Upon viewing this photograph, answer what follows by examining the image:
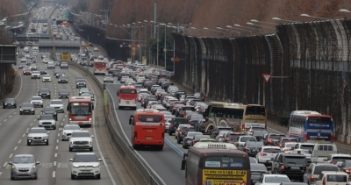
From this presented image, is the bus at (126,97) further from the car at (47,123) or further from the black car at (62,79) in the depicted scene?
the black car at (62,79)

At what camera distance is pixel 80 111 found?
4067 inches

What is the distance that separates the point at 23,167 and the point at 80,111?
42.2 meters

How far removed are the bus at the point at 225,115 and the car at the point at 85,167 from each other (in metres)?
33.7

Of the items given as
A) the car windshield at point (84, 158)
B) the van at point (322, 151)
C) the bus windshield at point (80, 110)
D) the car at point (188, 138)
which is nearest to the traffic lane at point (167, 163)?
the car at point (188, 138)

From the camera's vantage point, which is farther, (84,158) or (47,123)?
(47,123)

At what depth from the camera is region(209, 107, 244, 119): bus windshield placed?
9650cm

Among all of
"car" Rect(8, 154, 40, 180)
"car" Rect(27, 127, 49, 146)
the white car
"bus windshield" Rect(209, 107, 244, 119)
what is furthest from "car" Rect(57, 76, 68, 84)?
"car" Rect(8, 154, 40, 180)

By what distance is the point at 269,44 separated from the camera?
119 metres

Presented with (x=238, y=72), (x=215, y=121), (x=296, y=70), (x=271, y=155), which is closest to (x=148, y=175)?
(x=271, y=155)

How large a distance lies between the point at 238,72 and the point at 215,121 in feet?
140

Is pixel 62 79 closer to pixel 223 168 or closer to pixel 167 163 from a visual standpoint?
pixel 167 163

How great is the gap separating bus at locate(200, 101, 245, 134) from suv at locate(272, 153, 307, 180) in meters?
36.2

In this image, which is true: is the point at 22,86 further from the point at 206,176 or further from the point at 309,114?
the point at 206,176

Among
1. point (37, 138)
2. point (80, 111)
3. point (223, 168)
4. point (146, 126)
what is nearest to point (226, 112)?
point (80, 111)
